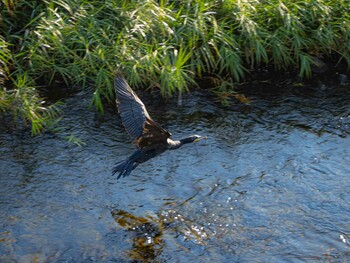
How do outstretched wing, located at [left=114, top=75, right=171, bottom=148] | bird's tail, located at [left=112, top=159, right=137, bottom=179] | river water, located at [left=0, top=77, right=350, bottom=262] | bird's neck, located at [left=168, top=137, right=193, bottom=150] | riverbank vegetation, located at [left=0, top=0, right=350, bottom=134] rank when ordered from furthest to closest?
riverbank vegetation, located at [left=0, top=0, right=350, bottom=134] → bird's neck, located at [left=168, top=137, right=193, bottom=150] → bird's tail, located at [left=112, top=159, right=137, bottom=179] → outstretched wing, located at [left=114, top=75, right=171, bottom=148] → river water, located at [left=0, top=77, right=350, bottom=262]

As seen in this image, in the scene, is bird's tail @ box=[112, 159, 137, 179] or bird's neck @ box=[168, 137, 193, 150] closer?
bird's tail @ box=[112, 159, 137, 179]

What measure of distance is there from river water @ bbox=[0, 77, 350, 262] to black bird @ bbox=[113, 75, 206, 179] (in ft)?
0.93

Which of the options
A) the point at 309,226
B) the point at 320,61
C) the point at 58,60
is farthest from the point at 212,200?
the point at 320,61

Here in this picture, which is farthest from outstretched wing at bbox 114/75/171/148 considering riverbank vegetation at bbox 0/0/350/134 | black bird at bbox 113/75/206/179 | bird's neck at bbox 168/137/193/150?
riverbank vegetation at bbox 0/0/350/134

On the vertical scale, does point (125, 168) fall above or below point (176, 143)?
below

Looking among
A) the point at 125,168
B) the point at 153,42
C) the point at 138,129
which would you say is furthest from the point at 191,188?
the point at 153,42

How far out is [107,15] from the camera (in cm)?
882

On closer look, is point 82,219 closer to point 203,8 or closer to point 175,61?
point 175,61

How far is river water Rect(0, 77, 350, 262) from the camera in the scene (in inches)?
233

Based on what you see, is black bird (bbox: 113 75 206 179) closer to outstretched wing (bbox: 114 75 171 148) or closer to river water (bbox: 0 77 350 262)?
outstretched wing (bbox: 114 75 171 148)

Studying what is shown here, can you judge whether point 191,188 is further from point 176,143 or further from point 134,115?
point 134,115

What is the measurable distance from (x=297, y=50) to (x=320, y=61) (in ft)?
2.01

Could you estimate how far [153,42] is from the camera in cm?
859

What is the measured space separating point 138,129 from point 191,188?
81 cm
